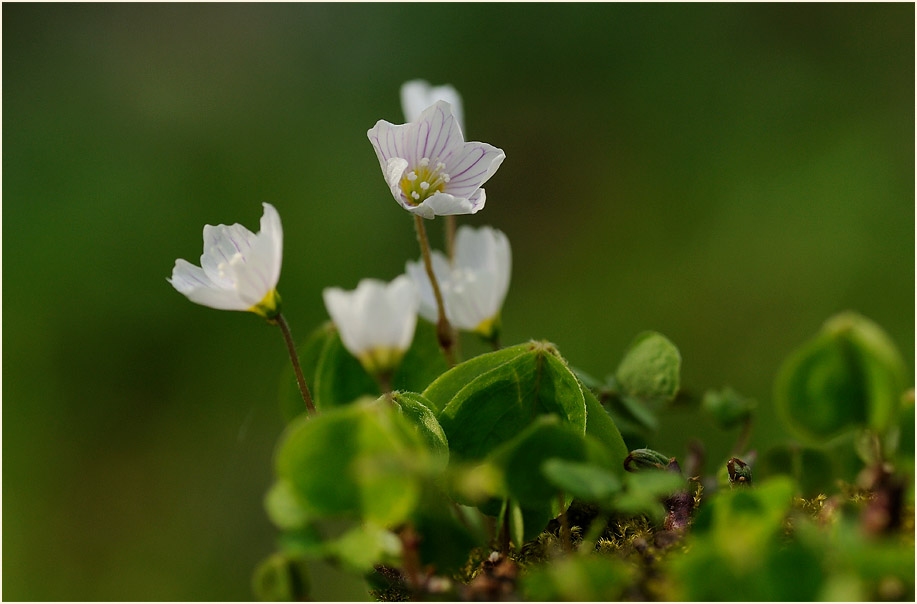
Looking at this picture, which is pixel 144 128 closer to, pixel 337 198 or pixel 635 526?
pixel 337 198

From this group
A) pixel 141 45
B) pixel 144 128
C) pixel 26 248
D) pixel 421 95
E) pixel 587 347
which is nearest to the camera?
pixel 421 95

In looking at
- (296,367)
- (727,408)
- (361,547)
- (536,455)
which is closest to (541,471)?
(536,455)

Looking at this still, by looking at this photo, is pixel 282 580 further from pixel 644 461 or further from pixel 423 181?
pixel 423 181

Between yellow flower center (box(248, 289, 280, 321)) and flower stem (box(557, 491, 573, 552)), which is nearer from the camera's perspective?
flower stem (box(557, 491, 573, 552))

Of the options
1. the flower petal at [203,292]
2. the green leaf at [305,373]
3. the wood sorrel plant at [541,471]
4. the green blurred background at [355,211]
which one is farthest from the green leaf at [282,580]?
the green blurred background at [355,211]

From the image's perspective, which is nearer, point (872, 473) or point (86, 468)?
point (872, 473)

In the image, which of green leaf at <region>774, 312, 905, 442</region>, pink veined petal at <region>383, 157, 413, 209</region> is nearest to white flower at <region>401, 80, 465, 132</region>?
pink veined petal at <region>383, 157, 413, 209</region>

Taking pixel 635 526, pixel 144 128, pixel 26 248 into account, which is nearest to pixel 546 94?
pixel 144 128

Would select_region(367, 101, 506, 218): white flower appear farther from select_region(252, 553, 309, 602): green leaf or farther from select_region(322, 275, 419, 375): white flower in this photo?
select_region(252, 553, 309, 602): green leaf
